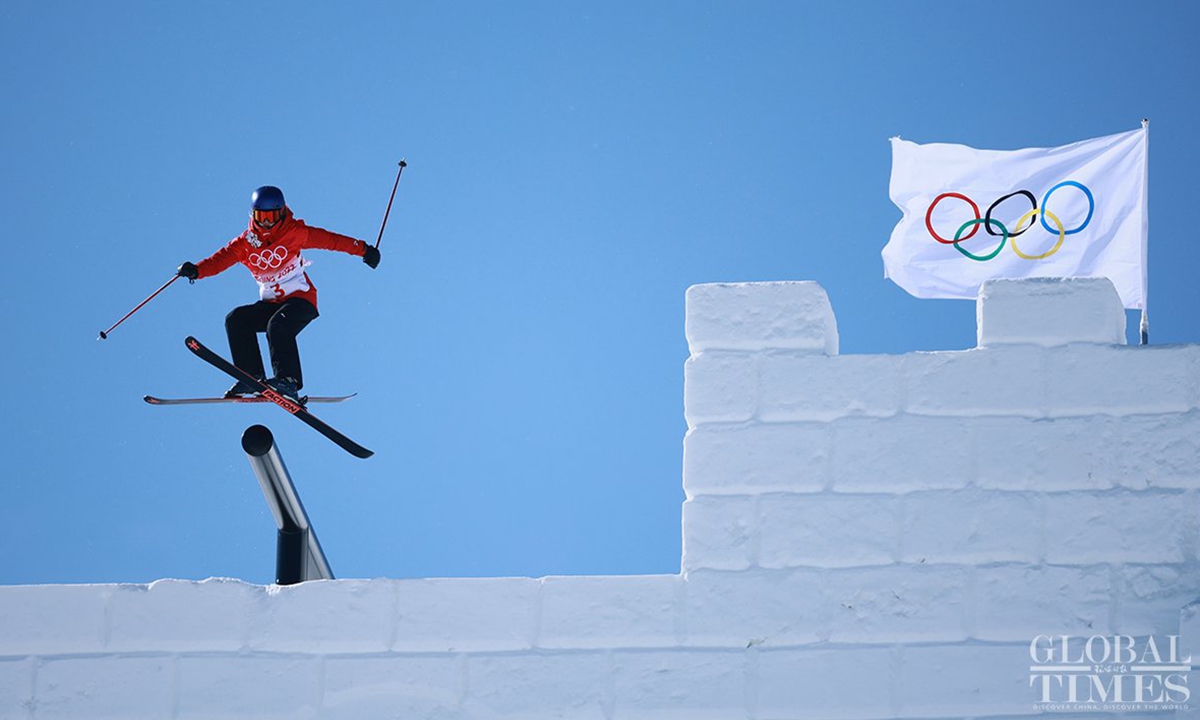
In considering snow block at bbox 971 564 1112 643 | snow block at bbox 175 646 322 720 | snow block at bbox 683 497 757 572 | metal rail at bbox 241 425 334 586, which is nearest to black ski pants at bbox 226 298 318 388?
metal rail at bbox 241 425 334 586

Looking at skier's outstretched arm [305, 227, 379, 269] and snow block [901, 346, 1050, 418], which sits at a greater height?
skier's outstretched arm [305, 227, 379, 269]

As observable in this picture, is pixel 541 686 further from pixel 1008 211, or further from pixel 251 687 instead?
pixel 1008 211

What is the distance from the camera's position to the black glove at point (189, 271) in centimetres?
527

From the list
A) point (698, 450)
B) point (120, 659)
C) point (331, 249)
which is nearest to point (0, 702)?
point (120, 659)

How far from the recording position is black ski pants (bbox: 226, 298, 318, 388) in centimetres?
517

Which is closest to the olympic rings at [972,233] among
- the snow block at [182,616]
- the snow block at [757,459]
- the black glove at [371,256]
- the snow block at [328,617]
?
the black glove at [371,256]

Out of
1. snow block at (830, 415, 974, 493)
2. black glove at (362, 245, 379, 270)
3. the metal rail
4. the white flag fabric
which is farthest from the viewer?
the white flag fabric

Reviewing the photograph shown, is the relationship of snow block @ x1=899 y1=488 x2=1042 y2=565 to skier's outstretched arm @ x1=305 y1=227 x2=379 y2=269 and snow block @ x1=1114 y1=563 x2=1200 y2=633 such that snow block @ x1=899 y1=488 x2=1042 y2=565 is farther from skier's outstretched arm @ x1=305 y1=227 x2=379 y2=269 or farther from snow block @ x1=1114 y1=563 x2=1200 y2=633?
skier's outstretched arm @ x1=305 y1=227 x2=379 y2=269

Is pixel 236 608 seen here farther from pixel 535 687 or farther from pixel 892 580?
pixel 892 580

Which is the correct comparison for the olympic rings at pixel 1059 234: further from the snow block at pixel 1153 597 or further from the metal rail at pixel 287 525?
Result: the metal rail at pixel 287 525

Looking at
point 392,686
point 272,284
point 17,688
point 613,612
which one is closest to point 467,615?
point 392,686

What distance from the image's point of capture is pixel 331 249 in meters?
5.41

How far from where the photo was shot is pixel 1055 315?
3.24 meters

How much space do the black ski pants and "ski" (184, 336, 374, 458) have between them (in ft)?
0.21
